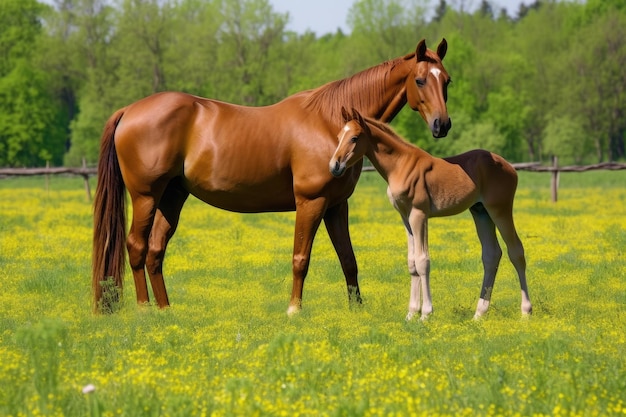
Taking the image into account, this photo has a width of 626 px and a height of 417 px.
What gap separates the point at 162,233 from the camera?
949cm

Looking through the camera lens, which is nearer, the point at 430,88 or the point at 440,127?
the point at 440,127

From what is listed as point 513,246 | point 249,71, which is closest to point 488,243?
point 513,246

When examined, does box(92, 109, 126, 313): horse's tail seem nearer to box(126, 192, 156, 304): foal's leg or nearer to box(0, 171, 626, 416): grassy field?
box(126, 192, 156, 304): foal's leg

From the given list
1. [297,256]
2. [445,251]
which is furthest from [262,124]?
[445,251]

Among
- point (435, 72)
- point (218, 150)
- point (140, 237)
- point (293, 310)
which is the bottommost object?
point (293, 310)

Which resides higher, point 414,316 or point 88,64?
point 88,64

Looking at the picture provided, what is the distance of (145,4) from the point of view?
53312 millimetres

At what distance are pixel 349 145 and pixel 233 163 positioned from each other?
4.87 feet

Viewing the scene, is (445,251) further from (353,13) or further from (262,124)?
(353,13)

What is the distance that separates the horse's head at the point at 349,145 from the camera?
26.5ft

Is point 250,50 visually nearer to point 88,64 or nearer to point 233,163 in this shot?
point 88,64

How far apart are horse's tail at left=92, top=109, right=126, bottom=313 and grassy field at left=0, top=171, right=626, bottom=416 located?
265mm

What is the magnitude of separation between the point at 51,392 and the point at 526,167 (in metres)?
23.0

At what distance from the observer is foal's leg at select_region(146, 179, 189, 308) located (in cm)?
934
